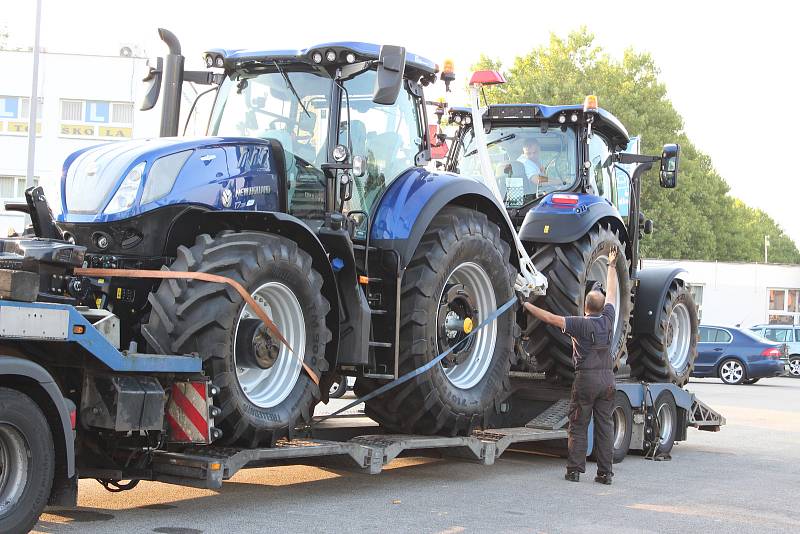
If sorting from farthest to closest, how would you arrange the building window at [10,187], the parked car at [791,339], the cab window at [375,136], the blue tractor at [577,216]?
the building window at [10,187]
the parked car at [791,339]
the blue tractor at [577,216]
the cab window at [375,136]

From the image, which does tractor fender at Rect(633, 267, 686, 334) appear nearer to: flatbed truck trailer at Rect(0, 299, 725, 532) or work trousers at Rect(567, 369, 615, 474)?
work trousers at Rect(567, 369, 615, 474)

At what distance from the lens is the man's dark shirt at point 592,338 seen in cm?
991

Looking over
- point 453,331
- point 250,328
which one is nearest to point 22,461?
point 250,328

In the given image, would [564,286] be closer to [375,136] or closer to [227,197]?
[375,136]

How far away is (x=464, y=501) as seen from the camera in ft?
27.6

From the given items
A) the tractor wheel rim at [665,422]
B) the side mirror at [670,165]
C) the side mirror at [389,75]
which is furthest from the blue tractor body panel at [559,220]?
the side mirror at [389,75]

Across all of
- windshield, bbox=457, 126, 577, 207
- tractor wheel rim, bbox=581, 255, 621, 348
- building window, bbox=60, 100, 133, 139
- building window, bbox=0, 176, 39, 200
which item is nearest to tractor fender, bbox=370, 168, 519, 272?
tractor wheel rim, bbox=581, 255, 621, 348

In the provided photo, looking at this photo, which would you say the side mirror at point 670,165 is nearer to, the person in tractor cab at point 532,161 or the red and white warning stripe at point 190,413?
the person in tractor cab at point 532,161

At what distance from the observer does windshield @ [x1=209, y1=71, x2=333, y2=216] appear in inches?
327

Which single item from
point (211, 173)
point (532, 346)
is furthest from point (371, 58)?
point (532, 346)

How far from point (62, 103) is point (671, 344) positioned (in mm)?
26578

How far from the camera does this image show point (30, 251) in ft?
20.7

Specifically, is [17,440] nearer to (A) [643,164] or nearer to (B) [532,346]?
(B) [532,346]

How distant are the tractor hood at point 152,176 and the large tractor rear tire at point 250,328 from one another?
42cm
